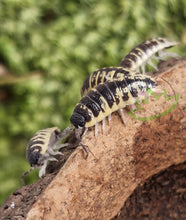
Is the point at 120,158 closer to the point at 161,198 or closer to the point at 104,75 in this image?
the point at 161,198

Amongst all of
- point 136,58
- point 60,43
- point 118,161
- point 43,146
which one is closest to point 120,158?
point 118,161

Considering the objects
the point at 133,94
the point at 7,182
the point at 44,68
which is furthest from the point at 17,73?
the point at 133,94

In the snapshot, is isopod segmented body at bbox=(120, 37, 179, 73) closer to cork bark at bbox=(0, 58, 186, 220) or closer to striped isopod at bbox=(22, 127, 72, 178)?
cork bark at bbox=(0, 58, 186, 220)

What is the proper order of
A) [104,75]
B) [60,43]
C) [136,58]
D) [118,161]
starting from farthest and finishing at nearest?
[60,43]
[136,58]
[104,75]
[118,161]

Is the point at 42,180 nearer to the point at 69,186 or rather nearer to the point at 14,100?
the point at 69,186

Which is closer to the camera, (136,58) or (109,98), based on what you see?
(109,98)

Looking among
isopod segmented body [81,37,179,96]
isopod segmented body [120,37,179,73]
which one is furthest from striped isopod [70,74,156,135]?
isopod segmented body [120,37,179,73]
